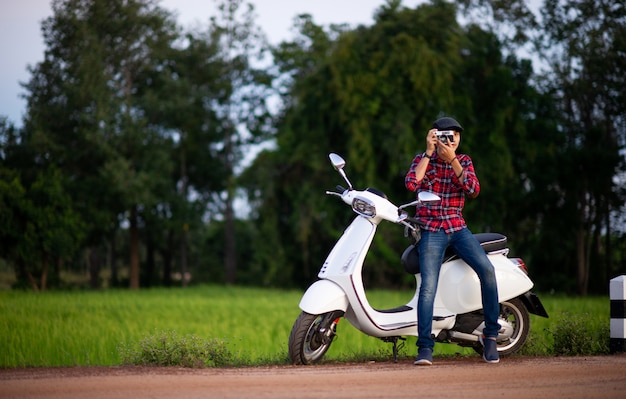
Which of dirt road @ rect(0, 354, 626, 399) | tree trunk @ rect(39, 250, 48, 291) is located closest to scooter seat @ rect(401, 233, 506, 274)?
dirt road @ rect(0, 354, 626, 399)

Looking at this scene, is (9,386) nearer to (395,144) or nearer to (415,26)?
(395,144)

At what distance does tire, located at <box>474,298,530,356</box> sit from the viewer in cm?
700

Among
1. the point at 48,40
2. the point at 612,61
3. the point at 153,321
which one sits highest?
the point at 48,40

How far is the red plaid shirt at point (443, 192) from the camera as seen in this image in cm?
652

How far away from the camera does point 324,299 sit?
624 centimetres

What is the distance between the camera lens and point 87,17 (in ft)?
108

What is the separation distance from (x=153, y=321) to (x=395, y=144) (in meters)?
12.8

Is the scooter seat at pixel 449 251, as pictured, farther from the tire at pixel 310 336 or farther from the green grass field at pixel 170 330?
the green grass field at pixel 170 330

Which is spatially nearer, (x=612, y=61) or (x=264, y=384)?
(x=264, y=384)

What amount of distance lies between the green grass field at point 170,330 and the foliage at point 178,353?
19cm

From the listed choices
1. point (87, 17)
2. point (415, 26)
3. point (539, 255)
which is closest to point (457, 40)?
point (415, 26)

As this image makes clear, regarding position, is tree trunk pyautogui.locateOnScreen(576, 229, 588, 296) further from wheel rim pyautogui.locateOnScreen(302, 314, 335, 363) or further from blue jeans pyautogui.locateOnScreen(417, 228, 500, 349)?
wheel rim pyautogui.locateOnScreen(302, 314, 335, 363)

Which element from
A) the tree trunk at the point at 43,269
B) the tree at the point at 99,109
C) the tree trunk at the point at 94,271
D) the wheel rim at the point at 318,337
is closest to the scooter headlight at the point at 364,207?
the wheel rim at the point at 318,337

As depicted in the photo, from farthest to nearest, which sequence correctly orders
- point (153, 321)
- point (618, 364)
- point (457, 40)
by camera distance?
point (457, 40) < point (153, 321) < point (618, 364)
